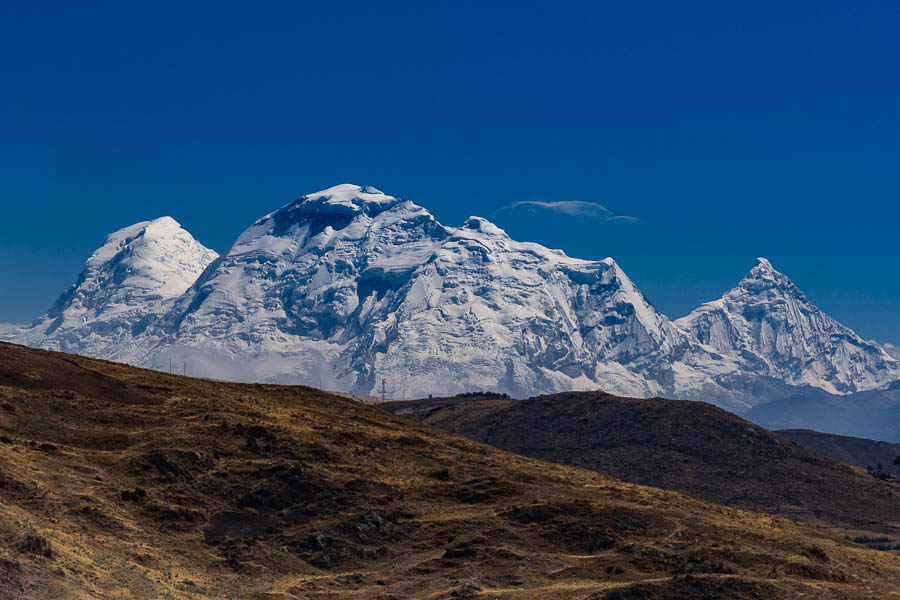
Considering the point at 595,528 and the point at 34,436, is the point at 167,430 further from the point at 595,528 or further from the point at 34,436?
the point at 595,528

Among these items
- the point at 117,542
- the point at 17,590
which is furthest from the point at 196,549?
the point at 17,590

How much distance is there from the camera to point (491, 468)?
11369 cm

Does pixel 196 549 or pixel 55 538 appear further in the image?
pixel 196 549

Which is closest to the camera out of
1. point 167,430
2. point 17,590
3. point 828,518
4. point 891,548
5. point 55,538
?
point 17,590

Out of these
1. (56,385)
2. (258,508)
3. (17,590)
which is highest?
(56,385)

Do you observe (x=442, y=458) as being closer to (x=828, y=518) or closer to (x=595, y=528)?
(x=595, y=528)

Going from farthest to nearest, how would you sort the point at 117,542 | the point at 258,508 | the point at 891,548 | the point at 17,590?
the point at 891,548, the point at 258,508, the point at 117,542, the point at 17,590

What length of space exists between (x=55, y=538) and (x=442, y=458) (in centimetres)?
4673

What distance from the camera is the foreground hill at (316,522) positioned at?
8056 centimetres

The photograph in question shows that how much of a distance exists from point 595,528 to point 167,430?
38739 millimetres

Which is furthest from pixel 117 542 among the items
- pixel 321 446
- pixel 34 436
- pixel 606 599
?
pixel 606 599

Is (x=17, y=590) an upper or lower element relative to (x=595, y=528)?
lower

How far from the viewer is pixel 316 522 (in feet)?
302

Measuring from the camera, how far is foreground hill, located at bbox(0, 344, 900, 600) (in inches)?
3172
